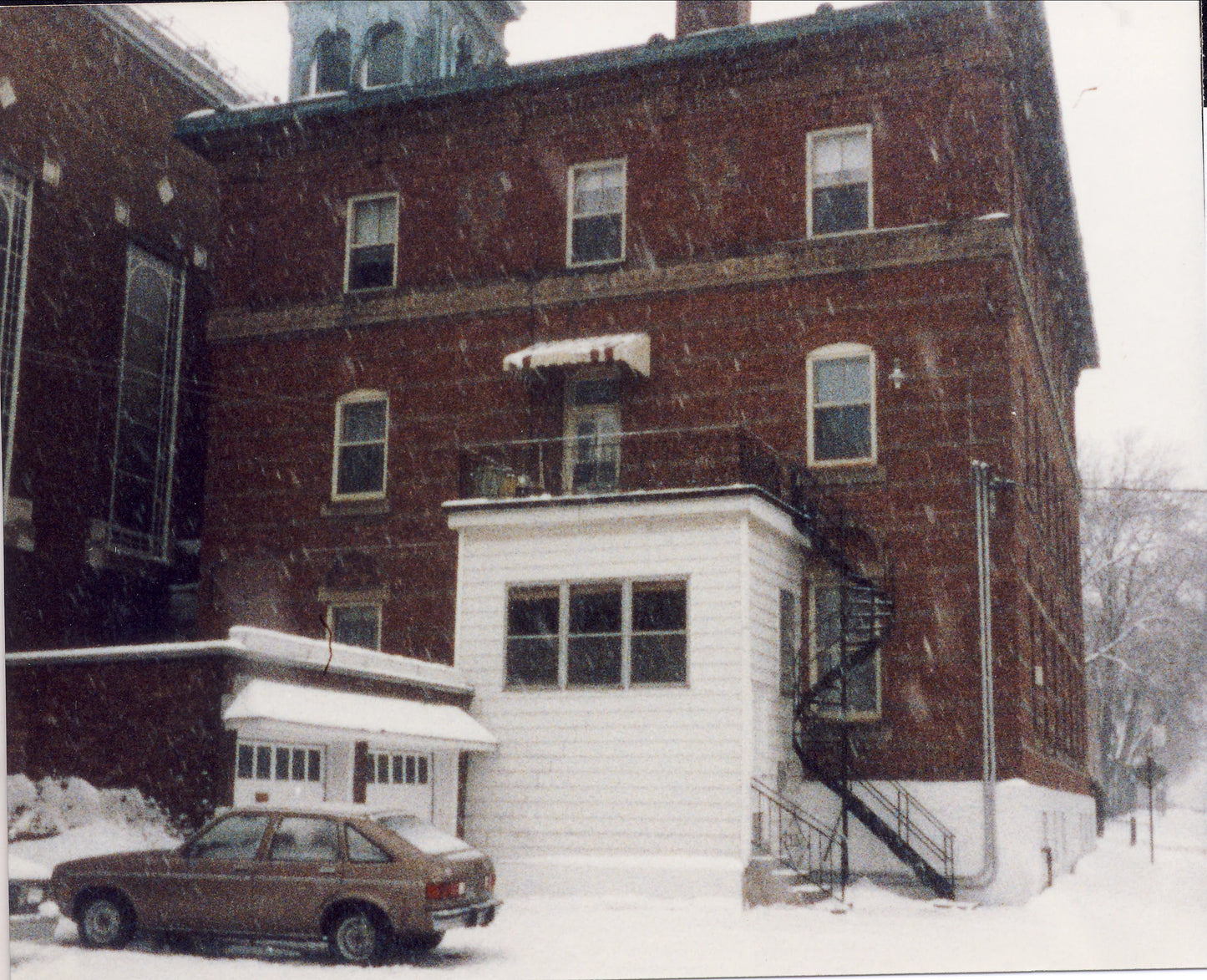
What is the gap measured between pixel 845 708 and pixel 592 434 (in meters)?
6.34

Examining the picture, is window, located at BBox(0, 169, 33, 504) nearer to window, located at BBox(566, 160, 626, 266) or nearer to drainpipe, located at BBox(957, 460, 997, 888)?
window, located at BBox(566, 160, 626, 266)

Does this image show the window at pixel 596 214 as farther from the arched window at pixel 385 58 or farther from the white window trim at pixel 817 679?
the white window trim at pixel 817 679

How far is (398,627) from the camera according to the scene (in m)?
24.6

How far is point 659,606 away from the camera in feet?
67.2

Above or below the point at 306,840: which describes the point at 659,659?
above

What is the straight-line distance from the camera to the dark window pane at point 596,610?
67.9 feet

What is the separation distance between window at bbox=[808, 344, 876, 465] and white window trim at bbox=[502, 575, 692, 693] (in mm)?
3823

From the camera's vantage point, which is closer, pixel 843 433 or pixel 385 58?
pixel 843 433

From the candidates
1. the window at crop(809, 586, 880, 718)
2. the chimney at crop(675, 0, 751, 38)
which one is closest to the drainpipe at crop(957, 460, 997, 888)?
the window at crop(809, 586, 880, 718)

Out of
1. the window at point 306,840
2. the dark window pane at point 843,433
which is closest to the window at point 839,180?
the dark window pane at point 843,433

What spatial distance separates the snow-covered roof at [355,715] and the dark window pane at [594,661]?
1.45 meters

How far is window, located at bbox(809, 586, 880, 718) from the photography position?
21562 millimetres

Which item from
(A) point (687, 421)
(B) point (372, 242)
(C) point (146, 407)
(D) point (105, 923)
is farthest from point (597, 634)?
(C) point (146, 407)

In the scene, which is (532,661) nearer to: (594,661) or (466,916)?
(594,661)
